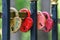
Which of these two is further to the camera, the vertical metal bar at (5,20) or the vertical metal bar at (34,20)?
the vertical metal bar at (34,20)

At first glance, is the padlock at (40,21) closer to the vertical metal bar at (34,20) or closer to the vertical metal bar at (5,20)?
the vertical metal bar at (34,20)

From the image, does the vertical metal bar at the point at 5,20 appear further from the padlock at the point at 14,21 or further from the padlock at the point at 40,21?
the padlock at the point at 40,21

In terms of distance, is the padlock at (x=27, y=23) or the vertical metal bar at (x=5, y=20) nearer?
the vertical metal bar at (x=5, y=20)

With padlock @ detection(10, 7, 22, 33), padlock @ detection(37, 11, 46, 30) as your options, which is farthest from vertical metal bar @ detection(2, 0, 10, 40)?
padlock @ detection(37, 11, 46, 30)

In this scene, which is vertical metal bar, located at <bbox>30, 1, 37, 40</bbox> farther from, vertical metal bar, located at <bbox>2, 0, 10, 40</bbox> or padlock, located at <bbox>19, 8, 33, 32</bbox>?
vertical metal bar, located at <bbox>2, 0, 10, 40</bbox>

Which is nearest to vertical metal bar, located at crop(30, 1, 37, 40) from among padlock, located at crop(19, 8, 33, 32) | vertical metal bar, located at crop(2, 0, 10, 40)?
padlock, located at crop(19, 8, 33, 32)

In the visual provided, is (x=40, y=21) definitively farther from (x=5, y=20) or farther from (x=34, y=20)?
(x=5, y=20)

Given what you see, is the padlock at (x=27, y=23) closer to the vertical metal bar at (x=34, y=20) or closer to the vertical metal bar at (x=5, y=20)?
the vertical metal bar at (x=34, y=20)

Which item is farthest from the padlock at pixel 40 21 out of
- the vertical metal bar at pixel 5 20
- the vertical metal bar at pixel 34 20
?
the vertical metal bar at pixel 5 20

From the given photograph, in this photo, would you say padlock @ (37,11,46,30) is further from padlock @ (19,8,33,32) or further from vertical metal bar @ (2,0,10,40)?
vertical metal bar @ (2,0,10,40)

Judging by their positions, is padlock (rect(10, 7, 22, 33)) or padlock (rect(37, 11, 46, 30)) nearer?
padlock (rect(10, 7, 22, 33))

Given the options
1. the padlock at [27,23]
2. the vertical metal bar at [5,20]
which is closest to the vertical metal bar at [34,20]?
the padlock at [27,23]

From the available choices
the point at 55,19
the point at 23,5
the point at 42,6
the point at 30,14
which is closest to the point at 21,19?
the point at 30,14

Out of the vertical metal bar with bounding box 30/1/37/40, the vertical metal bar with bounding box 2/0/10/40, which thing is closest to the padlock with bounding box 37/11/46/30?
the vertical metal bar with bounding box 30/1/37/40
